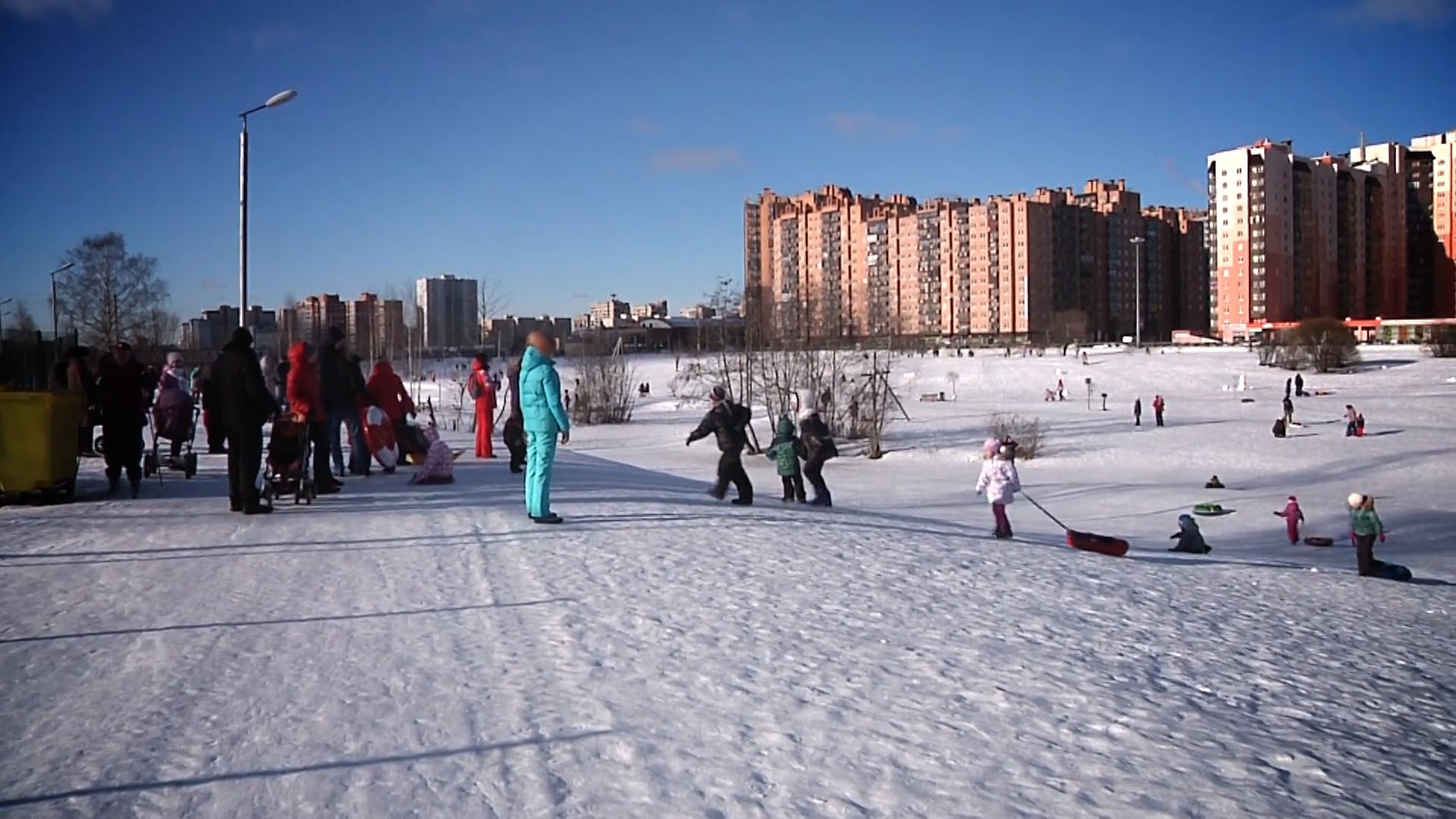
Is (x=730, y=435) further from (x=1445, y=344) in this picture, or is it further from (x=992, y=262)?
(x=992, y=262)

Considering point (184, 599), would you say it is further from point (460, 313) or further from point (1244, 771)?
point (460, 313)

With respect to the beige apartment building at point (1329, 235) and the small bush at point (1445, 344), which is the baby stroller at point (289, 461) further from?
the beige apartment building at point (1329, 235)

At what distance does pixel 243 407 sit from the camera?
10820 millimetres

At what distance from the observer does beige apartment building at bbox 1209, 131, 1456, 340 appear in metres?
114

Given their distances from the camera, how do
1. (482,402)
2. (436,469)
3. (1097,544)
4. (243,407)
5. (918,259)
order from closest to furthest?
(243,407) → (436,469) → (1097,544) → (482,402) → (918,259)

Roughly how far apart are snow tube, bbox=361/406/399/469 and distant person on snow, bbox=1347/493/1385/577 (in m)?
13.3

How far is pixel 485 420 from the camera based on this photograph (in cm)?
1888

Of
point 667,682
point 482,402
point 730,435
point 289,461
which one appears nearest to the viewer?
point 667,682

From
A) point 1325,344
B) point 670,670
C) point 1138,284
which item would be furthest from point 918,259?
point 670,670

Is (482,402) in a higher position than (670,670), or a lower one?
higher

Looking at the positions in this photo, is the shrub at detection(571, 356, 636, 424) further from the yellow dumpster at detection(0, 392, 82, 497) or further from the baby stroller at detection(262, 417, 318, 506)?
the yellow dumpster at detection(0, 392, 82, 497)

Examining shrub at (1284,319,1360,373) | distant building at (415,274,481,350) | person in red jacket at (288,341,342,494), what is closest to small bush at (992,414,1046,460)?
person in red jacket at (288,341,342,494)

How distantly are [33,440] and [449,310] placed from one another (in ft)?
413

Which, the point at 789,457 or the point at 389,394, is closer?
the point at 789,457
